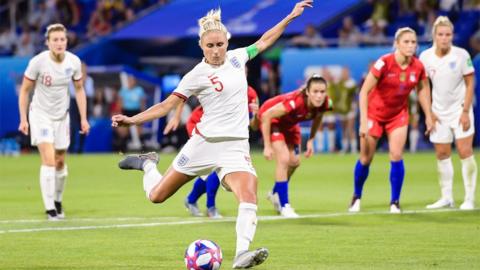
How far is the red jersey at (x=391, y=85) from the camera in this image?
14859 mm

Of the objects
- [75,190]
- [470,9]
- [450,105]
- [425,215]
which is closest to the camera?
[425,215]

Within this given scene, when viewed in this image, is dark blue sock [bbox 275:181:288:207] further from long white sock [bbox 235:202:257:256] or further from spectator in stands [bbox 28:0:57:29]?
spectator in stands [bbox 28:0:57:29]

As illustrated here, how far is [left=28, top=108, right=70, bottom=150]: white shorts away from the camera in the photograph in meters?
15.0

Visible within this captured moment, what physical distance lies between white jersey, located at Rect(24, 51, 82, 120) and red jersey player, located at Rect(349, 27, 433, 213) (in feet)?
12.4

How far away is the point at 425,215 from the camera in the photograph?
14883mm

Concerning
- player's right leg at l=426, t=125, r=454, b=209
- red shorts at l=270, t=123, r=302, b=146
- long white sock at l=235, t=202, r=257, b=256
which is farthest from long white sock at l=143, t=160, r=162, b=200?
player's right leg at l=426, t=125, r=454, b=209

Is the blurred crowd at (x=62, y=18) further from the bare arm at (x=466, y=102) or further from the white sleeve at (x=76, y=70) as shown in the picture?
the bare arm at (x=466, y=102)

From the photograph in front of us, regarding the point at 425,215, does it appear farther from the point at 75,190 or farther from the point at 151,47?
the point at 151,47

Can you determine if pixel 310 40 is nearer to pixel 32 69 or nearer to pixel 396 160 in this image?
pixel 396 160

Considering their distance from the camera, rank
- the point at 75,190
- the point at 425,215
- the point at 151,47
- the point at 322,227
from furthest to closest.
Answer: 1. the point at 151,47
2. the point at 75,190
3. the point at 425,215
4. the point at 322,227

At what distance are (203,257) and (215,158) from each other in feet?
4.00

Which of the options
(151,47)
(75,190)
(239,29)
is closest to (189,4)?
(151,47)

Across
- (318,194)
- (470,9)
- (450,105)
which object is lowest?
(318,194)

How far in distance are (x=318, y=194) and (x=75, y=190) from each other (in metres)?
4.26
